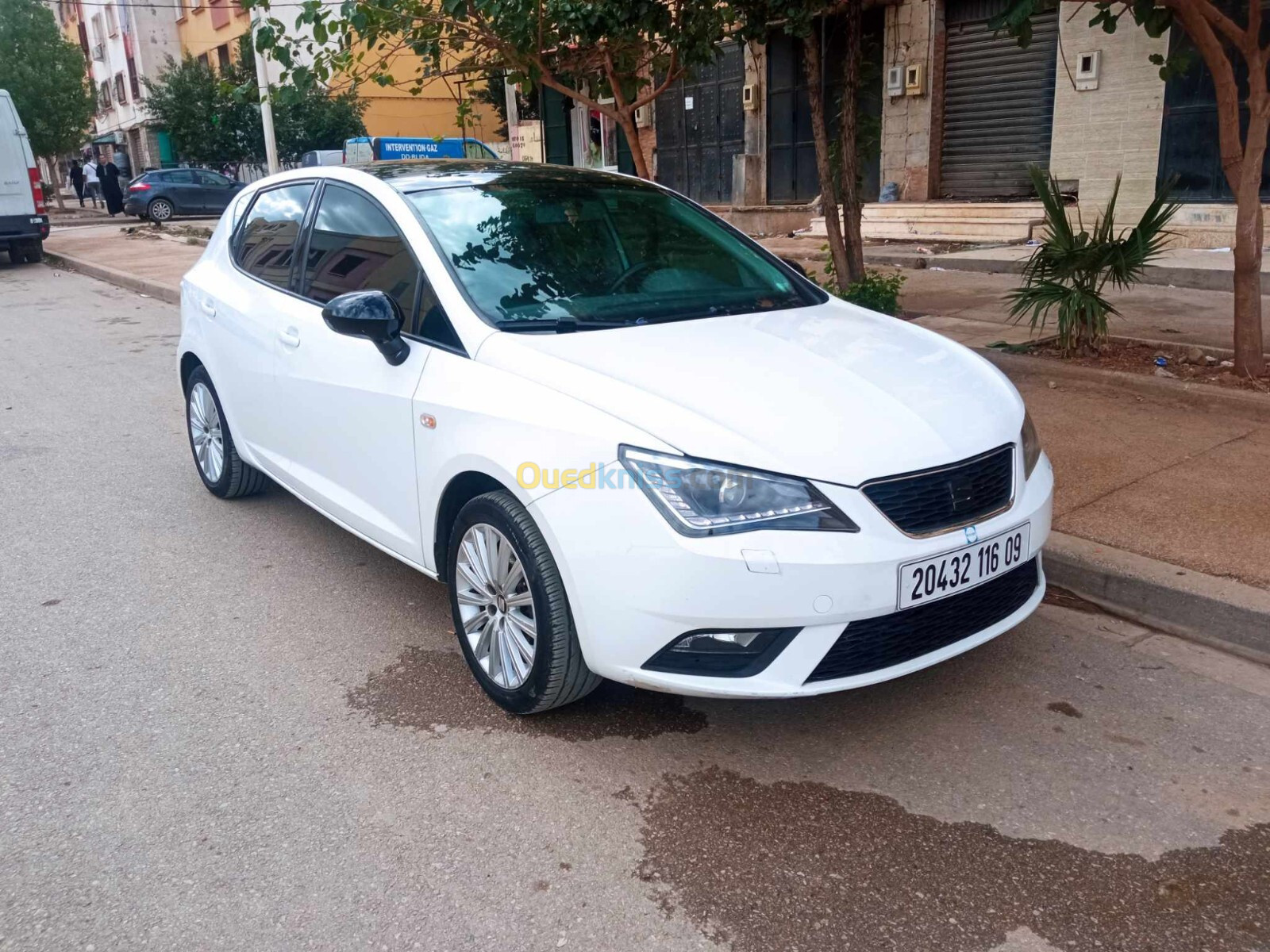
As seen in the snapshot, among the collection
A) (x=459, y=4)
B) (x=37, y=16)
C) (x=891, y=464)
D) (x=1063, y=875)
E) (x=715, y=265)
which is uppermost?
(x=37, y=16)

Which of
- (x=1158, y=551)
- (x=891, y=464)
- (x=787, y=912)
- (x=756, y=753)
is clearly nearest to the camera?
(x=787, y=912)

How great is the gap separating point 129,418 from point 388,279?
460 centimetres

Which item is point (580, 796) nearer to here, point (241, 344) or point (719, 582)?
point (719, 582)

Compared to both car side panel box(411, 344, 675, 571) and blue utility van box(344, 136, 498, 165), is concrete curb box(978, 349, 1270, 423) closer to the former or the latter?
car side panel box(411, 344, 675, 571)

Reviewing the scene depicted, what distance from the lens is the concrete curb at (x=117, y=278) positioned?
1433 cm

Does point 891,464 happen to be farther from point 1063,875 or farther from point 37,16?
point 37,16

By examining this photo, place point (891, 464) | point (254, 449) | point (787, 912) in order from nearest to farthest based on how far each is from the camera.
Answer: point (787, 912) → point (891, 464) → point (254, 449)

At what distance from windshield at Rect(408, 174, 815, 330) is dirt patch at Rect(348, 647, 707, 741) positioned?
4.13ft

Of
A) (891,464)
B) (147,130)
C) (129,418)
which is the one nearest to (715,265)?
(891,464)

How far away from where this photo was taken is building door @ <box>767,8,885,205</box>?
15.8 meters

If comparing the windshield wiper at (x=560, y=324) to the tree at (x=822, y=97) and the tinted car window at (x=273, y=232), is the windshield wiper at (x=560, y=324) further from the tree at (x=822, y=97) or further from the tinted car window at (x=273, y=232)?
the tree at (x=822, y=97)

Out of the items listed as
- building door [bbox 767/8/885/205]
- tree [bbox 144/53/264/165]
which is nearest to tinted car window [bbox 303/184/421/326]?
building door [bbox 767/8/885/205]

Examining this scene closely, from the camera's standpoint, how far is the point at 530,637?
10.9 ft

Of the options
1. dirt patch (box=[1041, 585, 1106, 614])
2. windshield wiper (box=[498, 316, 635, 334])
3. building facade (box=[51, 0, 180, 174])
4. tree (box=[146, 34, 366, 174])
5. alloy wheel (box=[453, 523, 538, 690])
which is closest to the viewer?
alloy wheel (box=[453, 523, 538, 690])
